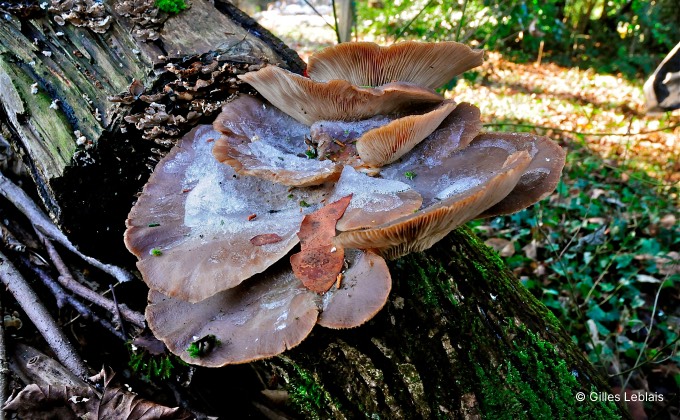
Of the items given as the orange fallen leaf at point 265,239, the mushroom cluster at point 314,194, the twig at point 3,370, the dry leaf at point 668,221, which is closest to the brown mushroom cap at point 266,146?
the mushroom cluster at point 314,194

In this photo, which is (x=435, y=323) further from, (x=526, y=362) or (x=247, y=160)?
(x=247, y=160)

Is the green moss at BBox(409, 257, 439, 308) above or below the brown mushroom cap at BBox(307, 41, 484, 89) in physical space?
below

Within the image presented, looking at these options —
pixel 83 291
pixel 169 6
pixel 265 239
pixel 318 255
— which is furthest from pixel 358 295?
pixel 83 291

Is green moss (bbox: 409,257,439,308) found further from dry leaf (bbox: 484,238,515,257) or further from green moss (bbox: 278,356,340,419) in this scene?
dry leaf (bbox: 484,238,515,257)

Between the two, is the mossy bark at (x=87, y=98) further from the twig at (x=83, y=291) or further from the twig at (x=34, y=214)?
the twig at (x=34, y=214)

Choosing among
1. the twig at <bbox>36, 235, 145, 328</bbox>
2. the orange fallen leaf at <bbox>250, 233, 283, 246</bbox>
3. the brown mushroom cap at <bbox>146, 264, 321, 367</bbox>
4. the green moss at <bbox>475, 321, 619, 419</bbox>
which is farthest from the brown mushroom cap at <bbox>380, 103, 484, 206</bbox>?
the twig at <bbox>36, 235, 145, 328</bbox>

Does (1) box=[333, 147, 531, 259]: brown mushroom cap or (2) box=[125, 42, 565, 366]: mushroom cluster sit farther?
(2) box=[125, 42, 565, 366]: mushroom cluster

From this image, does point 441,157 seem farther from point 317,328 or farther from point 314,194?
point 317,328
